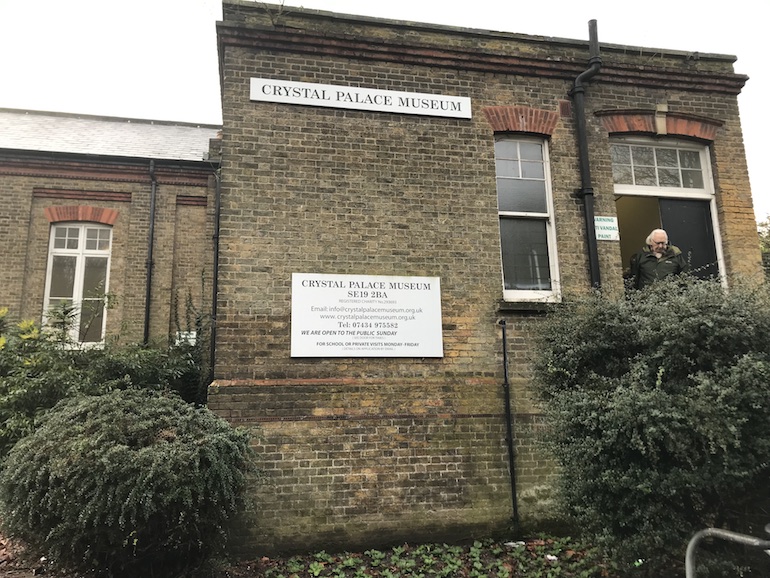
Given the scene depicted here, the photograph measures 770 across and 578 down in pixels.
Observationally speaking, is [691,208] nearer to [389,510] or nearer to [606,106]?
[606,106]

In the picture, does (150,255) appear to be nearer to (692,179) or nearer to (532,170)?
(532,170)

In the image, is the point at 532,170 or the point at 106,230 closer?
the point at 532,170

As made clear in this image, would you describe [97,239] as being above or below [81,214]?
below

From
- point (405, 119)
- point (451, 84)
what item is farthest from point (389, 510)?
point (451, 84)

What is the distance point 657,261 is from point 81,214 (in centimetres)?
1326

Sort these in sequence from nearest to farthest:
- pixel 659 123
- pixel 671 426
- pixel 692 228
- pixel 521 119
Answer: pixel 671 426 < pixel 521 119 < pixel 659 123 < pixel 692 228

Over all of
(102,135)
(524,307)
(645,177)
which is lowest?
(524,307)

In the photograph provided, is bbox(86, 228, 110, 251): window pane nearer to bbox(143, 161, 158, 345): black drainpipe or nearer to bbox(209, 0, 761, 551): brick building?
bbox(143, 161, 158, 345): black drainpipe

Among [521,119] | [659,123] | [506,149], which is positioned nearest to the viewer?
[521,119]

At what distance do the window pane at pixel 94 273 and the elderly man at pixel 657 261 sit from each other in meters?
12.4

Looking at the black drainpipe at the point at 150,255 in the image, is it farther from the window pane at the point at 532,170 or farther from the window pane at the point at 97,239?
the window pane at the point at 532,170

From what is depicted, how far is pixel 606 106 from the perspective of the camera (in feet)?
27.3

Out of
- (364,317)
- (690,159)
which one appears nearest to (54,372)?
(364,317)

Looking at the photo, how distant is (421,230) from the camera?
734cm
